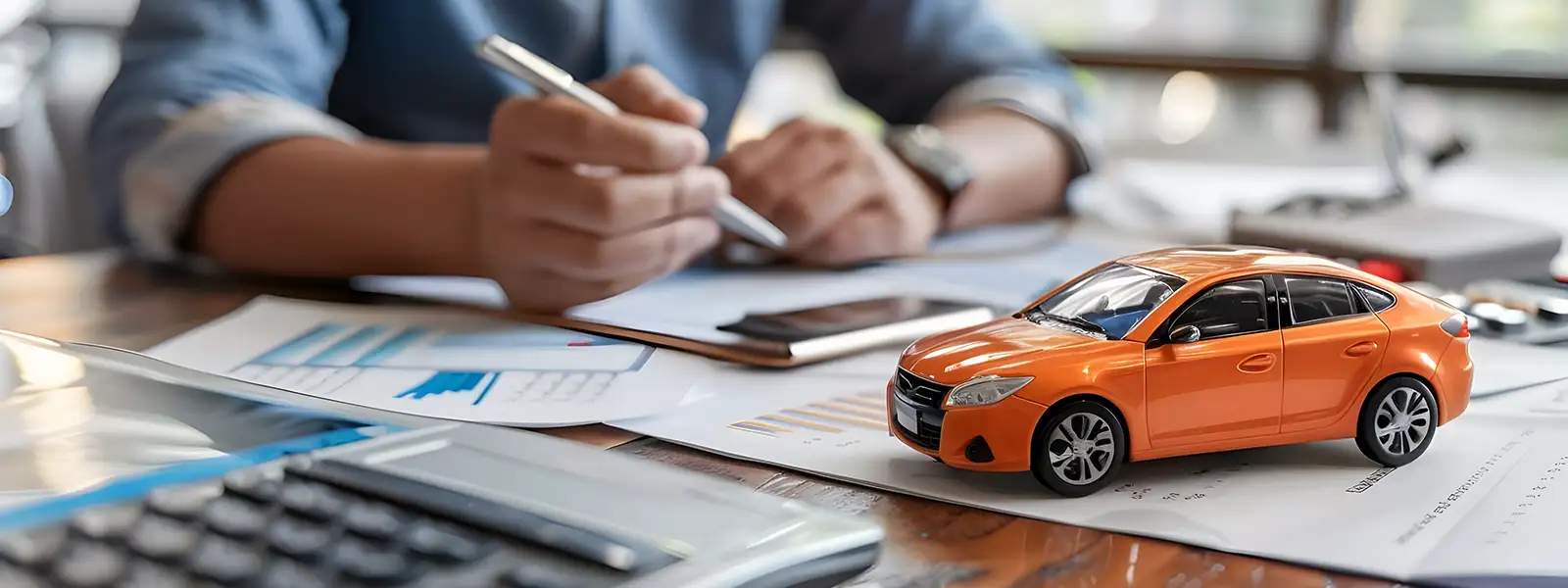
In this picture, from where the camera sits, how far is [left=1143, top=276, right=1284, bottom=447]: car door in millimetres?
376

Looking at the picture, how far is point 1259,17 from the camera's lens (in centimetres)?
220

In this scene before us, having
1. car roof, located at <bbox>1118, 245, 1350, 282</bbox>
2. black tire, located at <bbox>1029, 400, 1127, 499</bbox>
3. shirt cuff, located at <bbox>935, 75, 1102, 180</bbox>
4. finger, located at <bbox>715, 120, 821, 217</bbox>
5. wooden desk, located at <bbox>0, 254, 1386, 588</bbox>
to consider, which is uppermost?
shirt cuff, located at <bbox>935, 75, 1102, 180</bbox>

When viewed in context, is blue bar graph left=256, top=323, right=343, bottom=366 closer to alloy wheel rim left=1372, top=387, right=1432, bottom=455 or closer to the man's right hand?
the man's right hand

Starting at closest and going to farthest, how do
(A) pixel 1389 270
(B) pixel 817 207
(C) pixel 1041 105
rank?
(A) pixel 1389 270 < (B) pixel 817 207 < (C) pixel 1041 105

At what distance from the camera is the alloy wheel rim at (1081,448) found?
1.22ft

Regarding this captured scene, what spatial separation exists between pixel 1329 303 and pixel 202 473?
346mm

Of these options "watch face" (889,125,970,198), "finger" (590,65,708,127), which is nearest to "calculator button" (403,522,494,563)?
"finger" (590,65,708,127)

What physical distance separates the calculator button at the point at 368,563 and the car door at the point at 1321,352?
0.88 ft

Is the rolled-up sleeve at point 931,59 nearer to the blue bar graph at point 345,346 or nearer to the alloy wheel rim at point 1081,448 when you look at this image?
the blue bar graph at point 345,346

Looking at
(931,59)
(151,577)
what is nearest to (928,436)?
(151,577)

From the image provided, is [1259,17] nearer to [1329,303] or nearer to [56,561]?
[1329,303]

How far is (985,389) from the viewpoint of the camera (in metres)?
0.37

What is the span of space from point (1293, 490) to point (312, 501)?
289 millimetres

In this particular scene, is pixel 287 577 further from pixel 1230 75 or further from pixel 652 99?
pixel 1230 75
